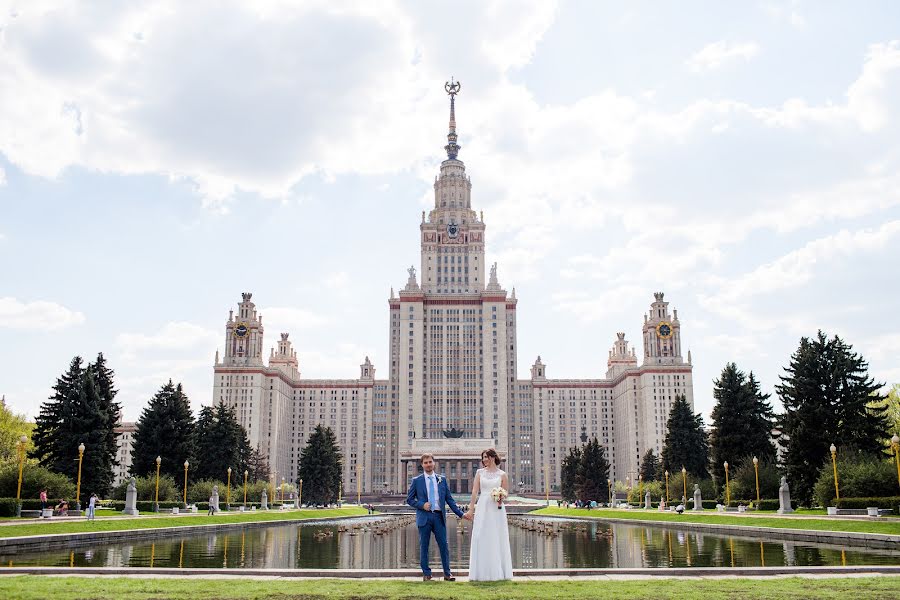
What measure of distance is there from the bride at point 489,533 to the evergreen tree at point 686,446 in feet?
247

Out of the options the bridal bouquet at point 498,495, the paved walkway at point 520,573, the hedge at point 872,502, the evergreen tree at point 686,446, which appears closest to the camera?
the bridal bouquet at point 498,495

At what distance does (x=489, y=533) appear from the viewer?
15.1 meters

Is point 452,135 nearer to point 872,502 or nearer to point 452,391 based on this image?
point 452,391

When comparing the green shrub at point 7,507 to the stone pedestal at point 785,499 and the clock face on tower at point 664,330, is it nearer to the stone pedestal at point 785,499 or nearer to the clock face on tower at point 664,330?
the stone pedestal at point 785,499

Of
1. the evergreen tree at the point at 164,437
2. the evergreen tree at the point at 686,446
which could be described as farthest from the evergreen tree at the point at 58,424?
the evergreen tree at the point at 686,446

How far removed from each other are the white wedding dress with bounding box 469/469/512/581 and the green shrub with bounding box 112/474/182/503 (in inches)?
2096

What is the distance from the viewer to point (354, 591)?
44.8ft

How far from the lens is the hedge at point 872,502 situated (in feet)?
138

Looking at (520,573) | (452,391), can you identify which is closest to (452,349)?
(452,391)

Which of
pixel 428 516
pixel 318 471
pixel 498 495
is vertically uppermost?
pixel 498 495

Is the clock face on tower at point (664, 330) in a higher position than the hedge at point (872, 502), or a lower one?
higher

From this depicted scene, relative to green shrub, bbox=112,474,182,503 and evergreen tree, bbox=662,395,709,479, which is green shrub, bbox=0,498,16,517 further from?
evergreen tree, bbox=662,395,709,479

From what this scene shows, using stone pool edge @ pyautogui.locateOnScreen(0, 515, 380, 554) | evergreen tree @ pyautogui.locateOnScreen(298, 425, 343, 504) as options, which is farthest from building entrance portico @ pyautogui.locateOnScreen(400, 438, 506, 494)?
stone pool edge @ pyautogui.locateOnScreen(0, 515, 380, 554)

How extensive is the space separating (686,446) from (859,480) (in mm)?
39247
